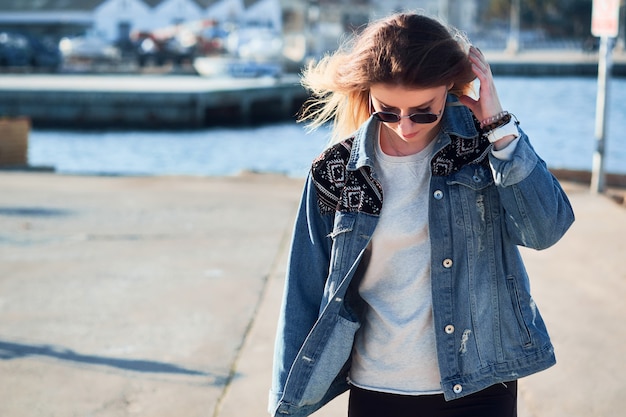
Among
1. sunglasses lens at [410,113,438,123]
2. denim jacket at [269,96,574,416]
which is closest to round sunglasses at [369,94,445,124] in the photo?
sunglasses lens at [410,113,438,123]

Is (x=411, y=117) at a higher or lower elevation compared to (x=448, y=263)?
higher

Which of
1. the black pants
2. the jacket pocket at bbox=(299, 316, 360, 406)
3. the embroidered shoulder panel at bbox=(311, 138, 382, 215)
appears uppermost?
the embroidered shoulder panel at bbox=(311, 138, 382, 215)

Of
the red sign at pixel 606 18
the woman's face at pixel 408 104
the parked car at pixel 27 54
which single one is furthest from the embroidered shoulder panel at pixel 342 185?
the parked car at pixel 27 54

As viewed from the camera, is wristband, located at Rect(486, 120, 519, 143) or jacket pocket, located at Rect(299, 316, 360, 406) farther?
jacket pocket, located at Rect(299, 316, 360, 406)

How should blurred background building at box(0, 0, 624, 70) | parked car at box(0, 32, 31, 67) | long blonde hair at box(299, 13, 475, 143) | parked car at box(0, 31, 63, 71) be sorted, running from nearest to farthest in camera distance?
long blonde hair at box(299, 13, 475, 143) → parked car at box(0, 32, 31, 67) → parked car at box(0, 31, 63, 71) → blurred background building at box(0, 0, 624, 70)

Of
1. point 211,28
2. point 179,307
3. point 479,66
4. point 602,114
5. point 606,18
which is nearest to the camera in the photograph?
point 479,66

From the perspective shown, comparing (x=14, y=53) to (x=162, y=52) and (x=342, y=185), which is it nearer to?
(x=162, y=52)

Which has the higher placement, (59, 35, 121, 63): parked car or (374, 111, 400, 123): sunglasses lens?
(374, 111, 400, 123): sunglasses lens

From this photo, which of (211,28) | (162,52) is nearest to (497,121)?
(162,52)

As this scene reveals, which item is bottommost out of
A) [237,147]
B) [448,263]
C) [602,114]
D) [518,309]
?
[237,147]

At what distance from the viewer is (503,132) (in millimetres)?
2191

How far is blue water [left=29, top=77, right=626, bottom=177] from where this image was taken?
2745 centimetres

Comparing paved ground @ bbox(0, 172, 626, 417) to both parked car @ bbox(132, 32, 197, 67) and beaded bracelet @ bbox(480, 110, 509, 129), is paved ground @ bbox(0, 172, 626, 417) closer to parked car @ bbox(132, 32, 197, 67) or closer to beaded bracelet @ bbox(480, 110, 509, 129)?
beaded bracelet @ bbox(480, 110, 509, 129)

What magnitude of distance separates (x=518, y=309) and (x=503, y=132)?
1.47ft
